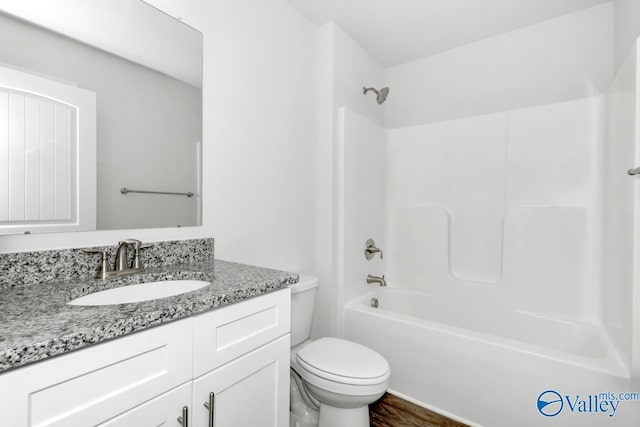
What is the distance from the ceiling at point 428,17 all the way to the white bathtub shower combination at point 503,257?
0.61 meters

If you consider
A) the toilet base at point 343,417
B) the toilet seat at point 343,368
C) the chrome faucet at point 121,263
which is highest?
the chrome faucet at point 121,263

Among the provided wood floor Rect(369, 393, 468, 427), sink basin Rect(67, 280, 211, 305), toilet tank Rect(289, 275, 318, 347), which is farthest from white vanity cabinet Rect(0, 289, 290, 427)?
wood floor Rect(369, 393, 468, 427)

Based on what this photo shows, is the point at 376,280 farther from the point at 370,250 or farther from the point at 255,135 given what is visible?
the point at 255,135

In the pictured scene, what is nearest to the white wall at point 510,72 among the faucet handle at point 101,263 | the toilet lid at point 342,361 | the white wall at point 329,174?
the white wall at point 329,174

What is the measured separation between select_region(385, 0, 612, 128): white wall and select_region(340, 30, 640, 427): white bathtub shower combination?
0.44 feet

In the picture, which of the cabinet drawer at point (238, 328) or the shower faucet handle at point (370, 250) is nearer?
the cabinet drawer at point (238, 328)

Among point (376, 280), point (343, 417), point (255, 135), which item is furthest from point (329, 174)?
point (343, 417)

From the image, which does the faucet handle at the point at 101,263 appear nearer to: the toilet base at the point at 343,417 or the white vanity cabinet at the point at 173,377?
the white vanity cabinet at the point at 173,377

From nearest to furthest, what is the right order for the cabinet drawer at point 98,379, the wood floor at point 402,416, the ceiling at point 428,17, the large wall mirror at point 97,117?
the cabinet drawer at point 98,379 → the large wall mirror at point 97,117 → the wood floor at point 402,416 → the ceiling at point 428,17

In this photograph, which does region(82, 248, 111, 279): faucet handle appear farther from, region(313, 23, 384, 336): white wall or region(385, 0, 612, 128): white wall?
region(385, 0, 612, 128): white wall

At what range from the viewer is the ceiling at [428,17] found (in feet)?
6.34

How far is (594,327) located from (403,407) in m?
1.27

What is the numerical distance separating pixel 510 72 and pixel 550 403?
2.13 meters

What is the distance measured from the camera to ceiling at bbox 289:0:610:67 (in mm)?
1934
